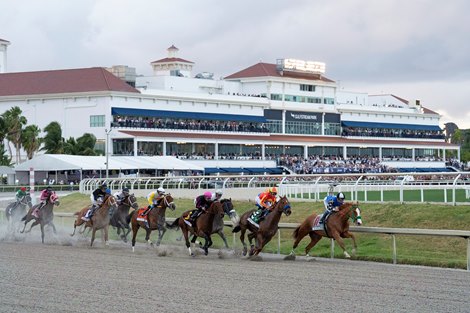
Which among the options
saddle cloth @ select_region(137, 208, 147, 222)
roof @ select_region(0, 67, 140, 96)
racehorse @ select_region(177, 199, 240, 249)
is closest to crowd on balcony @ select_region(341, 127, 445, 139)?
roof @ select_region(0, 67, 140, 96)

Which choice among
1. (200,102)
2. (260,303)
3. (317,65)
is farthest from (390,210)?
(317,65)

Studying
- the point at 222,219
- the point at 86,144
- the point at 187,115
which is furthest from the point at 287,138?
the point at 222,219

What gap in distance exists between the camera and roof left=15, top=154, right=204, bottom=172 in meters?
52.8

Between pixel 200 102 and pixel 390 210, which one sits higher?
pixel 200 102

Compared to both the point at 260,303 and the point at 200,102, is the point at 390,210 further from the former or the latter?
the point at 200,102

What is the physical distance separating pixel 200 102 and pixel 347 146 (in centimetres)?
1633

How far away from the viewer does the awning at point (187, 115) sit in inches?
2721

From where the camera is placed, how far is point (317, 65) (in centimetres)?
8856

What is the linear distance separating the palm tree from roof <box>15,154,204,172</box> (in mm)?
9805

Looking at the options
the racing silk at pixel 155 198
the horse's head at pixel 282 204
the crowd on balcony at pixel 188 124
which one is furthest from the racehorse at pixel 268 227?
the crowd on balcony at pixel 188 124

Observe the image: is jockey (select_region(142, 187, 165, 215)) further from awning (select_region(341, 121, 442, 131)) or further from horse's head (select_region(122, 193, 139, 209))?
awning (select_region(341, 121, 442, 131))

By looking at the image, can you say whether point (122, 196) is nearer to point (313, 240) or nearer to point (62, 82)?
point (313, 240)

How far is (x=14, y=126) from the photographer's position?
221 feet

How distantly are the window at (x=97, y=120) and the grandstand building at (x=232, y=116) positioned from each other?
0.07 m
